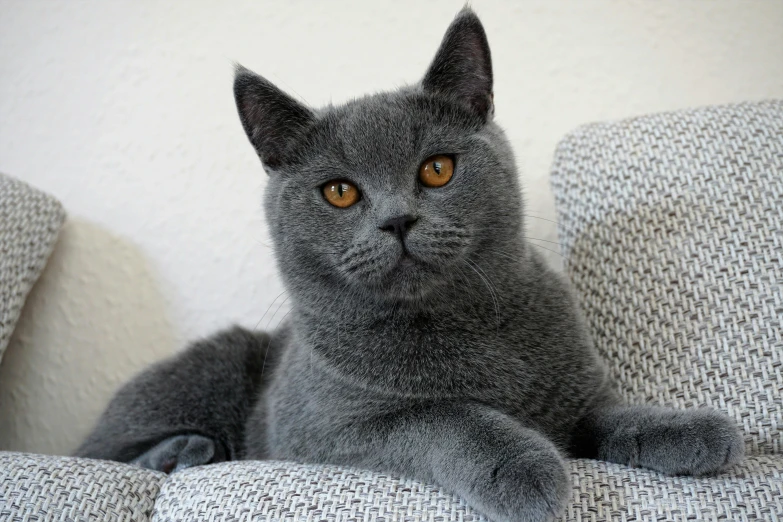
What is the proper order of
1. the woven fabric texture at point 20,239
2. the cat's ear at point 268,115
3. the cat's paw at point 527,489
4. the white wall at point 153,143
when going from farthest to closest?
the white wall at point 153,143, the woven fabric texture at point 20,239, the cat's ear at point 268,115, the cat's paw at point 527,489

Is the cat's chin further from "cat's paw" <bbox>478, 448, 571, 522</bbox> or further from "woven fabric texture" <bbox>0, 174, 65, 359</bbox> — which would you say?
"woven fabric texture" <bbox>0, 174, 65, 359</bbox>

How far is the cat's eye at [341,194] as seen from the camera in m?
0.83

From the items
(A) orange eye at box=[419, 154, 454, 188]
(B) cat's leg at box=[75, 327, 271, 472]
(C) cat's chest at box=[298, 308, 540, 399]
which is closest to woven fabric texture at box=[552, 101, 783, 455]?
(C) cat's chest at box=[298, 308, 540, 399]

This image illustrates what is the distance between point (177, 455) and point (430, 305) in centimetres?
53

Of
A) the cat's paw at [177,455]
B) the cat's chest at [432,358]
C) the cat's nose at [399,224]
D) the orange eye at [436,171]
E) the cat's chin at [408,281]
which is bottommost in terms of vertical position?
the cat's paw at [177,455]

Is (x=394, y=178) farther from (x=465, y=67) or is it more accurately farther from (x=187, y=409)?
(x=187, y=409)

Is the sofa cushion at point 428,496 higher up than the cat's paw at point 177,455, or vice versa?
the sofa cushion at point 428,496

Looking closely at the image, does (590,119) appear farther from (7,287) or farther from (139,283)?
(7,287)

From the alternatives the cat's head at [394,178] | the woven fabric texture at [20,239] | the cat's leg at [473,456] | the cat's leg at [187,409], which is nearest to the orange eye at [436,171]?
the cat's head at [394,178]

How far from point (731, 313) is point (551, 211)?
465 mm

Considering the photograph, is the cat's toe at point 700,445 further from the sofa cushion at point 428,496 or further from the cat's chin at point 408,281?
the cat's chin at point 408,281

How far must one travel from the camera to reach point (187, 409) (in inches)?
44.7

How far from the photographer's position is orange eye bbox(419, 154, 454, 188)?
32.4 inches

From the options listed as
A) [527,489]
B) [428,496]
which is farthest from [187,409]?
[527,489]
